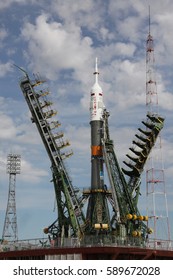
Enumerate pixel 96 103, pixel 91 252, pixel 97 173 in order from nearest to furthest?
pixel 91 252, pixel 97 173, pixel 96 103

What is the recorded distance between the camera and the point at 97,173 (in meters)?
72.1

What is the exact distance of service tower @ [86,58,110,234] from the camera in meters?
69.8

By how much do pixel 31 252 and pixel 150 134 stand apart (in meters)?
27.8

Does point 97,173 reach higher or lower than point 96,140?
lower

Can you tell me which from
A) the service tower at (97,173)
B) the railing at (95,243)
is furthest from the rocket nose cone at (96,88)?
the railing at (95,243)

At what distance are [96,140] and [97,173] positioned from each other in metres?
5.20

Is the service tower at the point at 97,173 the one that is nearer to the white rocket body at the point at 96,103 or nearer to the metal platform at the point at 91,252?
the white rocket body at the point at 96,103

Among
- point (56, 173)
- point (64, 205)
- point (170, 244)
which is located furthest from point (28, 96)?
point (170, 244)

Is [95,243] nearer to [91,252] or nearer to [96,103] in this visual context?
[91,252]

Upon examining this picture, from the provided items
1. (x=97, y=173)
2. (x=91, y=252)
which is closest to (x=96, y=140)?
(x=97, y=173)

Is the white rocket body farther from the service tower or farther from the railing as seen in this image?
the railing

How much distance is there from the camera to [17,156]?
10550cm

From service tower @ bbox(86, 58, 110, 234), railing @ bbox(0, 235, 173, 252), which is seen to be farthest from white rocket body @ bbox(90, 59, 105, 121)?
railing @ bbox(0, 235, 173, 252)

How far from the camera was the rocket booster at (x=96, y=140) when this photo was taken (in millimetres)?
72000
